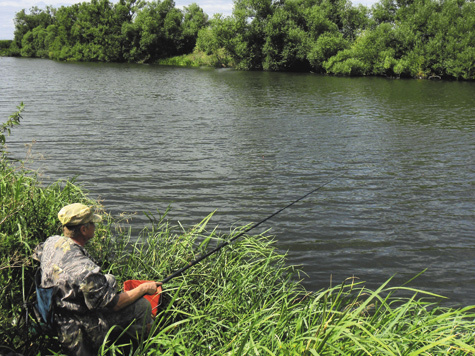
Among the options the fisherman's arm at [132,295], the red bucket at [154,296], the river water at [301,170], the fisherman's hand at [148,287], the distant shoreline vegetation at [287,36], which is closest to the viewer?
the fisherman's arm at [132,295]

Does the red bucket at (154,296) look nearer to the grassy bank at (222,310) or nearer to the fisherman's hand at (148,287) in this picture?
the grassy bank at (222,310)

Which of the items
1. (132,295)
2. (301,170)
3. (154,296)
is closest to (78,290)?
(132,295)

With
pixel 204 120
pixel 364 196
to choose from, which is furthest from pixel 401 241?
pixel 204 120

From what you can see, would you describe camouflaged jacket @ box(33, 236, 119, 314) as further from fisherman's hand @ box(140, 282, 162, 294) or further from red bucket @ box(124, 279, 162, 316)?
red bucket @ box(124, 279, 162, 316)

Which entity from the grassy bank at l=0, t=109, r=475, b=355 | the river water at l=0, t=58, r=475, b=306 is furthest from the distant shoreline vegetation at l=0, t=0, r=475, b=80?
the grassy bank at l=0, t=109, r=475, b=355

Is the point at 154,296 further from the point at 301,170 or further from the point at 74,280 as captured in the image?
the point at 301,170

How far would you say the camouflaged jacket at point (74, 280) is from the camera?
342cm

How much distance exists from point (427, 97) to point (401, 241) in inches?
1039

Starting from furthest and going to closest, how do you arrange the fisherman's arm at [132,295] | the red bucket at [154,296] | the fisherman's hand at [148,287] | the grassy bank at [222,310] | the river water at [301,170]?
the river water at [301,170]
the red bucket at [154,296]
the fisherman's hand at [148,287]
the fisherman's arm at [132,295]
the grassy bank at [222,310]

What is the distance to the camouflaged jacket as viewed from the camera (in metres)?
3.42

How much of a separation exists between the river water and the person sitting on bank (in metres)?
4.16

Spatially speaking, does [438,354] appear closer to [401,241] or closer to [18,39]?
[401,241]

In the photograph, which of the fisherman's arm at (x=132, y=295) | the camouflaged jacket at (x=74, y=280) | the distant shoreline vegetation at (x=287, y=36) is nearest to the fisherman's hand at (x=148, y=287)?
the fisherman's arm at (x=132, y=295)

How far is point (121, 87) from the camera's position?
113 ft
